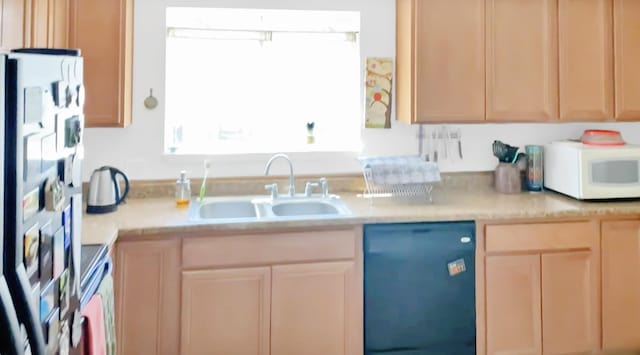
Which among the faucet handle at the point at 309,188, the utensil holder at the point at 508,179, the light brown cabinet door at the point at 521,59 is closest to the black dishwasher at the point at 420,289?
the faucet handle at the point at 309,188

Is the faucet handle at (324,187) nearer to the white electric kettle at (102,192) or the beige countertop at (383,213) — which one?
the beige countertop at (383,213)

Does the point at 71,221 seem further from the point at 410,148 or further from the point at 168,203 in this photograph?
the point at 410,148

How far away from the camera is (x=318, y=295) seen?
2.21 meters

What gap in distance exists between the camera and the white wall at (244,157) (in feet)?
8.55

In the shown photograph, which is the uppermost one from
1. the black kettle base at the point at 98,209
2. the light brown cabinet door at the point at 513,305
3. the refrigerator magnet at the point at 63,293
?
the black kettle base at the point at 98,209

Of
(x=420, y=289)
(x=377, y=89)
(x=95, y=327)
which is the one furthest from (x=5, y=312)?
(x=377, y=89)

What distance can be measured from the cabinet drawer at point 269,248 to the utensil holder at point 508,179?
1089 millimetres

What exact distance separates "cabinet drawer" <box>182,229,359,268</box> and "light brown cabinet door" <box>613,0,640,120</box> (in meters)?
1.77

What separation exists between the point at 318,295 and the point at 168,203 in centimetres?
94

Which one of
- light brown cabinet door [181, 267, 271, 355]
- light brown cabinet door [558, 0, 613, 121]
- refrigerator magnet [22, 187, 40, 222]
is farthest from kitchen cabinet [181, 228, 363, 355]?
light brown cabinet door [558, 0, 613, 121]

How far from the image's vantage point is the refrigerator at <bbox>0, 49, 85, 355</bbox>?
2.64 ft

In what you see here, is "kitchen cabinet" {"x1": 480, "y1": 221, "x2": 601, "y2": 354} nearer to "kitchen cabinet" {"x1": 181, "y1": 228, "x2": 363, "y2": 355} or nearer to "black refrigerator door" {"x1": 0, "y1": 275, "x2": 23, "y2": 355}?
"kitchen cabinet" {"x1": 181, "y1": 228, "x2": 363, "y2": 355}

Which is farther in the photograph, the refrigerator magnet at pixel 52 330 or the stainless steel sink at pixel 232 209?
the stainless steel sink at pixel 232 209

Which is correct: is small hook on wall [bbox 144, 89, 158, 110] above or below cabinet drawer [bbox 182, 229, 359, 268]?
above
